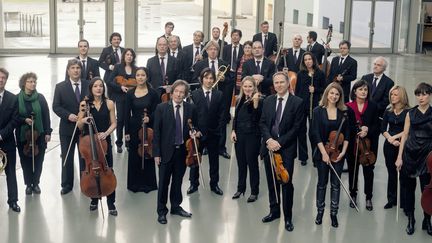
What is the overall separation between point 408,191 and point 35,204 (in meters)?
4.14

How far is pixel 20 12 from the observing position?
69.5 ft

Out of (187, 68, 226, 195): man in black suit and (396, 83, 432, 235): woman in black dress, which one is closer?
(396, 83, 432, 235): woman in black dress

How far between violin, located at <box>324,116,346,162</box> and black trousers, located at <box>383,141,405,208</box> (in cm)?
87

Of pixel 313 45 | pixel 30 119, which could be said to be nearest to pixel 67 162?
pixel 30 119

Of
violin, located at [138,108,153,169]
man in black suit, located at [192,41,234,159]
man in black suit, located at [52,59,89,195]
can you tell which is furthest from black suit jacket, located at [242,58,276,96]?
man in black suit, located at [52,59,89,195]

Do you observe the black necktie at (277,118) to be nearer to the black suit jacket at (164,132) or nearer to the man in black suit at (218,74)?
the black suit jacket at (164,132)

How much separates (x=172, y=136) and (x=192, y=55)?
419 cm

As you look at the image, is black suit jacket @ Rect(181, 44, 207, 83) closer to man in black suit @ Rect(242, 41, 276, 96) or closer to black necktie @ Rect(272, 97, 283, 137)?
man in black suit @ Rect(242, 41, 276, 96)

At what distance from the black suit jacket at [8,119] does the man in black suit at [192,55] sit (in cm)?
353

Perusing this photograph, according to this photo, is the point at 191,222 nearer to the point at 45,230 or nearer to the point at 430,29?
the point at 45,230

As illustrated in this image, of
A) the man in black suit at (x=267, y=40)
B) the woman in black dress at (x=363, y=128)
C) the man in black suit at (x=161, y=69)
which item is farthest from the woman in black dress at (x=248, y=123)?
the man in black suit at (x=267, y=40)

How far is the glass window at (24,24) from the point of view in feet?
68.9

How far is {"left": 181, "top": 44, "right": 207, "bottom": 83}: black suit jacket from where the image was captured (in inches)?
405

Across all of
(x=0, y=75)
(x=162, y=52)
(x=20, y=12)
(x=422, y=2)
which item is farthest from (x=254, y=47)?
(x=422, y=2)
